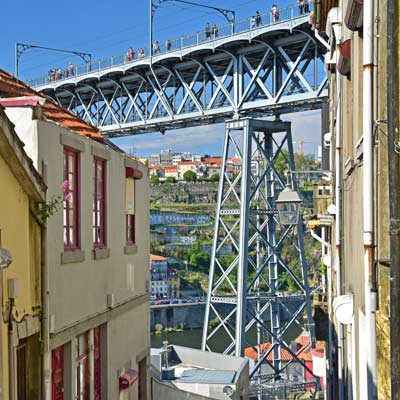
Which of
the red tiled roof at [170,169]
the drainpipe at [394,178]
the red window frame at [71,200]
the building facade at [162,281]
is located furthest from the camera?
the red tiled roof at [170,169]

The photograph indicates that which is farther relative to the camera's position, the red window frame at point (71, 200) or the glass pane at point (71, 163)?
the glass pane at point (71, 163)

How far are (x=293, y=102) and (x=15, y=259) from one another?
18.6 metres

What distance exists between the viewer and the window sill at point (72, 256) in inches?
272

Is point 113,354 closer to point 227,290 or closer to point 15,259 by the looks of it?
point 15,259

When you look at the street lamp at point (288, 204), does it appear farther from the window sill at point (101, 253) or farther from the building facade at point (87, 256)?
the window sill at point (101, 253)

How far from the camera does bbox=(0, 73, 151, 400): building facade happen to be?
6605 mm

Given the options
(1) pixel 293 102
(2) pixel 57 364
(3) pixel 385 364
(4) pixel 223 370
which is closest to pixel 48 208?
(2) pixel 57 364

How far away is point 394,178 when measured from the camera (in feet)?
11.5

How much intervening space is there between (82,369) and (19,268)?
2.07 meters

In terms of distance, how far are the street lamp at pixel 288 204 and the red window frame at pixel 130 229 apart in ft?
6.13

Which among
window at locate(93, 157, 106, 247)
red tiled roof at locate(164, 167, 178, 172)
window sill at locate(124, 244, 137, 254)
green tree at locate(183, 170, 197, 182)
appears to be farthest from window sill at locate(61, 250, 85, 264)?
red tiled roof at locate(164, 167, 178, 172)

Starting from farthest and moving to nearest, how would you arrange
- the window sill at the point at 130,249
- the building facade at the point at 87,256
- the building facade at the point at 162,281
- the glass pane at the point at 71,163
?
the building facade at the point at 162,281 → the window sill at the point at 130,249 → the glass pane at the point at 71,163 → the building facade at the point at 87,256

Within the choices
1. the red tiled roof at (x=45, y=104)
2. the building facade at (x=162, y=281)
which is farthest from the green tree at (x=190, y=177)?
the red tiled roof at (x=45, y=104)

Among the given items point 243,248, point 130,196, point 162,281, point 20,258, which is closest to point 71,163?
point 20,258
